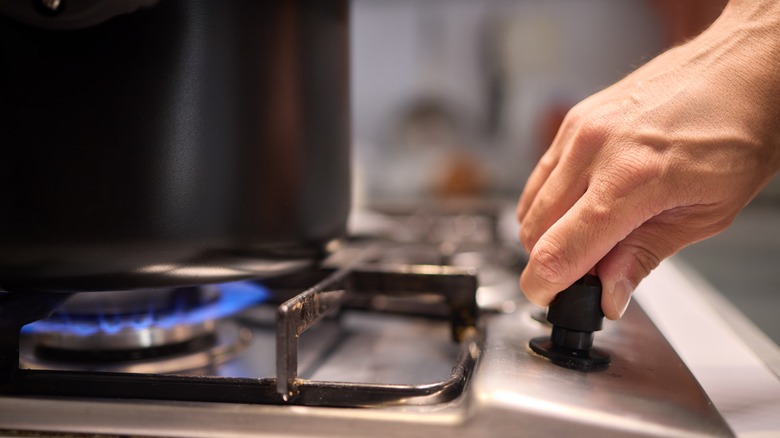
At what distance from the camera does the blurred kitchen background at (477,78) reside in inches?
61.3

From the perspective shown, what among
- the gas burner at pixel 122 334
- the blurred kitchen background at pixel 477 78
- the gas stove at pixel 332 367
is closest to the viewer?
the gas stove at pixel 332 367

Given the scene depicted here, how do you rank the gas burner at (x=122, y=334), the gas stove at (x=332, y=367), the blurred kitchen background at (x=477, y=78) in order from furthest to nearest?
the blurred kitchen background at (x=477, y=78) < the gas burner at (x=122, y=334) < the gas stove at (x=332, y=367)

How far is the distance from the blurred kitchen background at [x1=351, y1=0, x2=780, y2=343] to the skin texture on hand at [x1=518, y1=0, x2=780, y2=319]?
1.18 meters

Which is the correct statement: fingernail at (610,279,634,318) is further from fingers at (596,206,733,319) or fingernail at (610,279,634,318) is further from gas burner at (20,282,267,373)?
gas burner at (20,282,267,373)

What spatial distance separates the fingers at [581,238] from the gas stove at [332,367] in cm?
5

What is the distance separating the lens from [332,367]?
420 mm

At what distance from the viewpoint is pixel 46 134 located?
31 centimetres

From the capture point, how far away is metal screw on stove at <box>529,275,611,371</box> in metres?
0.33

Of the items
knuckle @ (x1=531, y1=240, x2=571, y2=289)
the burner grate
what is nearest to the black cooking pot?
the burner grate

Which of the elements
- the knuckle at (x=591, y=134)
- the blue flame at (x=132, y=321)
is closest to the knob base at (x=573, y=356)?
the knuckle at (x=591, y=134)

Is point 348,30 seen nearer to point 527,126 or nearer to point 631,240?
point 631,240

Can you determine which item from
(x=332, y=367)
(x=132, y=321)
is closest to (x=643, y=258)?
(x=332, y=367)

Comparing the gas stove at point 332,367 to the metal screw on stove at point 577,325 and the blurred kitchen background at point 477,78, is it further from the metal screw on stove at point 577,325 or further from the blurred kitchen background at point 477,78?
the blurred kitchen background at point 477,78

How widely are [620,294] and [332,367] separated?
195mm
